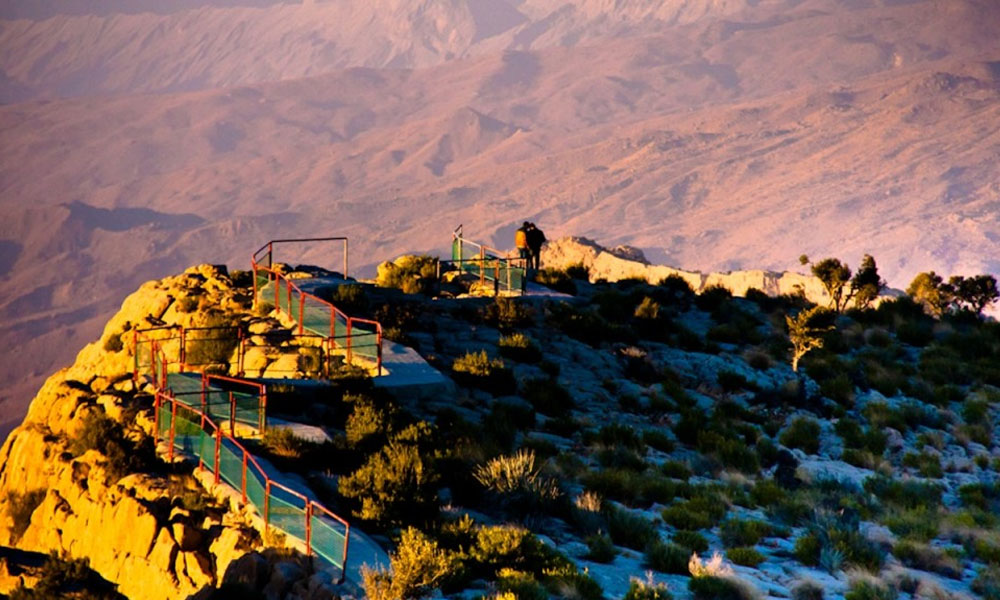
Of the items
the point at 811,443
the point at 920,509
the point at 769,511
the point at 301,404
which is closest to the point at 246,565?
the point at 301,404

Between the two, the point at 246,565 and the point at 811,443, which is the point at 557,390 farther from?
the point at 246,565

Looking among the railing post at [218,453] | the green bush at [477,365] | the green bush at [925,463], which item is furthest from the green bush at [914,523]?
the railing post at [218,453]

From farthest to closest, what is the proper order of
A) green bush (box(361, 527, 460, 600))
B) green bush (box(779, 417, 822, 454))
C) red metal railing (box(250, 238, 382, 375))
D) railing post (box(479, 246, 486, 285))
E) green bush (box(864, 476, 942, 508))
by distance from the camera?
1. railing post (box(479, 246, 486, 285))
2. red metal railing (box(250, 238, 382, 375))
3. green bush (box(779, 417, 822, 454))
4. green bush (box(864, 476, 942, 508))
5. green bush (box(361, 527, 460, 600))

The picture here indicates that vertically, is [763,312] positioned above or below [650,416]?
above

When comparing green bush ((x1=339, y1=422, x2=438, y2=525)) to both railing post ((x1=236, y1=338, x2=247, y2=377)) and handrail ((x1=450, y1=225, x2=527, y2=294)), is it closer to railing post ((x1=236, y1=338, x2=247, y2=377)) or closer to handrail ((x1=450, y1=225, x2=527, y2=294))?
railing post ((x1=236, y1=338, x2=247, y2=377))

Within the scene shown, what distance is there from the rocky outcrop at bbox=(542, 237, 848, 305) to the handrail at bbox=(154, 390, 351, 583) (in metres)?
60.8

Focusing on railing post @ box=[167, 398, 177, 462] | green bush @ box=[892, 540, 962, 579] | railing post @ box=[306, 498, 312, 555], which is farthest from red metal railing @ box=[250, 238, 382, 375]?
green bush @ box=[892, 540, 962, 579]

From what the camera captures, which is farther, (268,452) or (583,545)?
(268,452)

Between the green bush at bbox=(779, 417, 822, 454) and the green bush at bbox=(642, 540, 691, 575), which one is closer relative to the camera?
the green bush at bbox=(642, 540, 691, 575)

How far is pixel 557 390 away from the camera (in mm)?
22109

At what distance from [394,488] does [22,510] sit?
344 inches

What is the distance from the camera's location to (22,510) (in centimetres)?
1930

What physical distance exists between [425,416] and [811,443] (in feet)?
25.2

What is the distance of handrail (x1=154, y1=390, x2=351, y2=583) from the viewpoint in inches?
510
